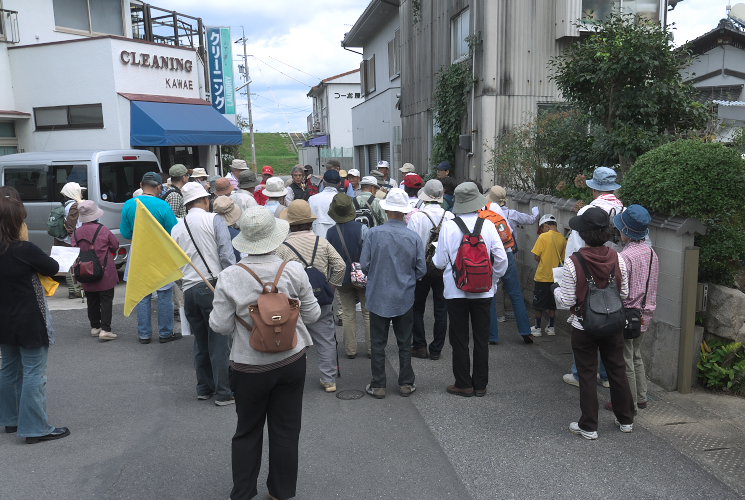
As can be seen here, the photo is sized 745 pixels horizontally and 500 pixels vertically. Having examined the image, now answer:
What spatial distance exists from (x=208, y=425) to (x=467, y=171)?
8.65 metres

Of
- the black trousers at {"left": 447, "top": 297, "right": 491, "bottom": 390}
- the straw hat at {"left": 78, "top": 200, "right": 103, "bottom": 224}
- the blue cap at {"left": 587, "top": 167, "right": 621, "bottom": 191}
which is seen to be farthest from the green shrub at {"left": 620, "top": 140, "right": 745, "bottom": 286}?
the straw hat at {"left": 78, "top": 200, "right": 103, "bottom": 224}

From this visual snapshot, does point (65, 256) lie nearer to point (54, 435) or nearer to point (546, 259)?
point (54, 435)

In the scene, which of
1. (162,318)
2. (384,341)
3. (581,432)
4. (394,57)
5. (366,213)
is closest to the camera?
(581,432)

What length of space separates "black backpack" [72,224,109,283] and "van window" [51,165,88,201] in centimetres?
343

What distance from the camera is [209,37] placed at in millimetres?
21062

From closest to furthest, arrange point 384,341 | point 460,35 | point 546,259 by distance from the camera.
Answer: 1. point 384,341
2. point 546,259
3. point 460,35

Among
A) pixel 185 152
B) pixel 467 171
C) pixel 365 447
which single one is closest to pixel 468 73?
pixel 467 171

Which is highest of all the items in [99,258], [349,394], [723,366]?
[99,258]

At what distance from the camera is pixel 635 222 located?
4.77m

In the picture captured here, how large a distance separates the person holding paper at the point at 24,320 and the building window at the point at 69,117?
41.4ft

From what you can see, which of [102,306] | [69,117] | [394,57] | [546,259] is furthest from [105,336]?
[394,57]

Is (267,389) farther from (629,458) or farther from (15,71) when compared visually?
(15,71)

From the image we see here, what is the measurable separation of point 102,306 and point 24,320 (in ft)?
10.3

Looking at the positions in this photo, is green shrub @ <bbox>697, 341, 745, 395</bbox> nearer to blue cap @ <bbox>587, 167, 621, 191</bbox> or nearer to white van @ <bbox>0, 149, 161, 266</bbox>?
blue cap @ <bbox>587, 167, 621, 191</bbox>
